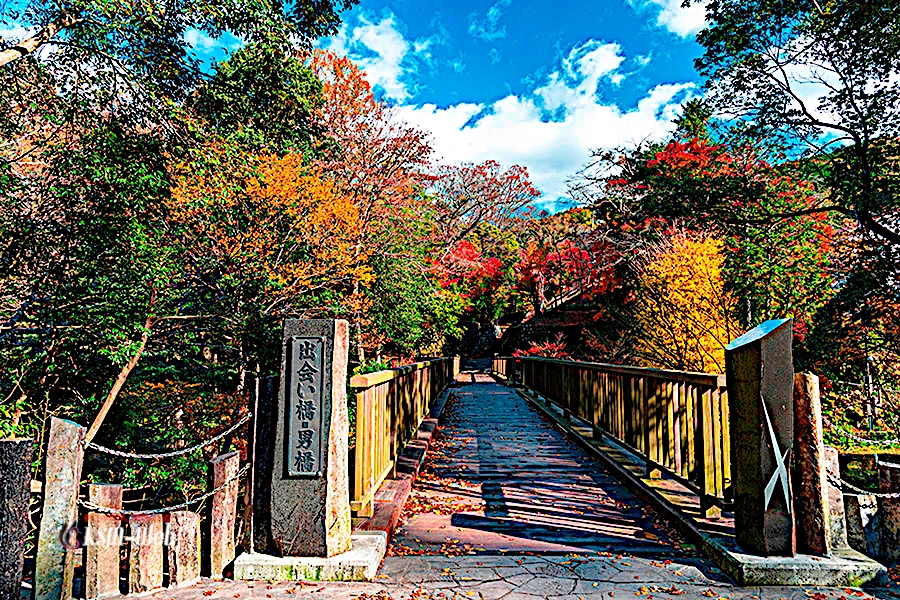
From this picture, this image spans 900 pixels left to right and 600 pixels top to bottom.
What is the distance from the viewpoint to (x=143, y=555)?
10.8 feet

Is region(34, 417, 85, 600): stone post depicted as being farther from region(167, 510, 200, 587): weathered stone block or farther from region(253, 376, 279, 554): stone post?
region(253, 376, 279, 554): stone post

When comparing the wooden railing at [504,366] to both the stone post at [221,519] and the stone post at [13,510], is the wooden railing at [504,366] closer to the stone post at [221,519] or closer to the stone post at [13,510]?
the stone post at [221,519]

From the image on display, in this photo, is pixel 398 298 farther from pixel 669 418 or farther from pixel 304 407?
pixel 304 407

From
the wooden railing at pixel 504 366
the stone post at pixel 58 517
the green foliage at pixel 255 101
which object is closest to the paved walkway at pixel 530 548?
the stone post at pixel 58 517

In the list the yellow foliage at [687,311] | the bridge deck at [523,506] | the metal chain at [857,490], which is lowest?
the bridge deck at [523,506]

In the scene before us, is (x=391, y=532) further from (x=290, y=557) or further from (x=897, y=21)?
(x=897, y=21)

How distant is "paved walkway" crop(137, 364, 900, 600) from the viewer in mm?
3328

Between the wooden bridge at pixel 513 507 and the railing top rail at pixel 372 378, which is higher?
the railing top rail at pixel 372 378

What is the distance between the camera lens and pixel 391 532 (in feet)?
14.5

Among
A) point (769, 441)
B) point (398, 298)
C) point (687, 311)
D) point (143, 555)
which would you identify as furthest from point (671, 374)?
point (398, 298)

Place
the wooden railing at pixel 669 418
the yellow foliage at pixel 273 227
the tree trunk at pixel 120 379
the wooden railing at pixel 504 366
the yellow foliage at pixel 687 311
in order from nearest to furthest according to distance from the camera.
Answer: the wooden railing at pixel 669 418, the tree trunk at pixel 120 379, the yellow foliage at pixel 273 227, the yellow foliage at pixel 687 311, the wooden railing at pixel 504 366

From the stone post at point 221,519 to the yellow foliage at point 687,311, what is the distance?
44.3 feet

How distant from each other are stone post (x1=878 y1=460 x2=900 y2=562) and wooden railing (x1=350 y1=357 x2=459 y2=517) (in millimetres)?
3706

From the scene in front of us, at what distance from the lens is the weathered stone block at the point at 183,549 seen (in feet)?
11.2
